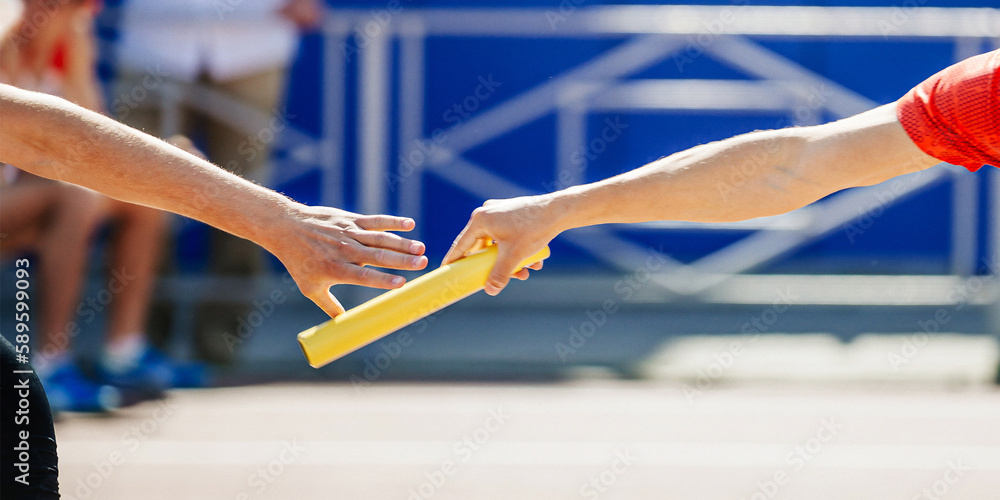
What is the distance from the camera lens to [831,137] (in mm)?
2107

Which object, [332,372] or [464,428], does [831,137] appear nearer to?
[464,428]

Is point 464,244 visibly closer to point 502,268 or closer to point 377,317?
point 502,268

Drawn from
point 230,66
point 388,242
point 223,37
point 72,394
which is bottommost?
point 72,394

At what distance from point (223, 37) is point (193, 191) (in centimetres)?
387

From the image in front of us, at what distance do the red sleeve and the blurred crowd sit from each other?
3.47m

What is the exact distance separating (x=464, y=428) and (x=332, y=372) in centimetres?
131

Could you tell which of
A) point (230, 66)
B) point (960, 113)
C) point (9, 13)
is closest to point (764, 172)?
point (960, 113)

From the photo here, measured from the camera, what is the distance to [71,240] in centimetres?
445

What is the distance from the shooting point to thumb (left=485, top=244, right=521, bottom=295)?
1997mm

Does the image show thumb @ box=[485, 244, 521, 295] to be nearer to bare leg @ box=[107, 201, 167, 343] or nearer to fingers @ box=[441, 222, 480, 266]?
fingers @ box=[441, 222, 480, 266]

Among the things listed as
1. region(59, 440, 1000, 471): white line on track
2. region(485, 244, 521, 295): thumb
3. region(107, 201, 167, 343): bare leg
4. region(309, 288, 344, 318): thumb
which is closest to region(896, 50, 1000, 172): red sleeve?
region(485, 244, 521, 295): thumb

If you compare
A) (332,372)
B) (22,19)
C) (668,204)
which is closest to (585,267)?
(332,372)

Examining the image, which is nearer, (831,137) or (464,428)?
(831,137)

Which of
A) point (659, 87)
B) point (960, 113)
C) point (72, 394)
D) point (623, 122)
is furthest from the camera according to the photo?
point (623, 122)
